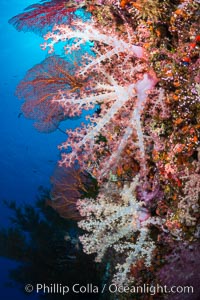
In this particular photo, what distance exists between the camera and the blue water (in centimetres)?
4638

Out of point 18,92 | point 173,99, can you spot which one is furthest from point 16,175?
point 173,99

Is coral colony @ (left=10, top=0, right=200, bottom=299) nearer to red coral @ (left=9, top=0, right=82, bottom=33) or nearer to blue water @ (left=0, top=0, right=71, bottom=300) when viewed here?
red coral @ (left=9, top=0, right=82, bottom=33)

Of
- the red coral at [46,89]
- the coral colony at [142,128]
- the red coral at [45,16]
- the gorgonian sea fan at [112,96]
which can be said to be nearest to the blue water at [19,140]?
the red coral at [46,89]

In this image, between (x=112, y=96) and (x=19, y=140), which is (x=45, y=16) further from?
(x=19, y=140)

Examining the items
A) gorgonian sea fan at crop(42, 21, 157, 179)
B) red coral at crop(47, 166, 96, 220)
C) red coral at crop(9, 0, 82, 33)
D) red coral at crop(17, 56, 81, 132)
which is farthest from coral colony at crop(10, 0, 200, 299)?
red coral at crop(47, 166, 96, 220)

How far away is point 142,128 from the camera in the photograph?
8.05 ft

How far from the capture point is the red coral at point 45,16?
12.3 ft

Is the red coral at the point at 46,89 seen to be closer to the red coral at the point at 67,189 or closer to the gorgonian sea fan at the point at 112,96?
the red coral at the point at 67,189

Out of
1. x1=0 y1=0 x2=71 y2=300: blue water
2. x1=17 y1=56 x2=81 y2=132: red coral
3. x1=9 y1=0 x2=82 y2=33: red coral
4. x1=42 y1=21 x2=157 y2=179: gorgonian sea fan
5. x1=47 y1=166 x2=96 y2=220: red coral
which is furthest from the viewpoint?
x1=0 y1=0 x2=71 y2=300: blue water

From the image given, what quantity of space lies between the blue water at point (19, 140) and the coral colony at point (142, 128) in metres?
41.6

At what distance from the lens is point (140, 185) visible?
2.80 m

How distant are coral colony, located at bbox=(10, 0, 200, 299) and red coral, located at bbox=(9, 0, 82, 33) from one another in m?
0.82

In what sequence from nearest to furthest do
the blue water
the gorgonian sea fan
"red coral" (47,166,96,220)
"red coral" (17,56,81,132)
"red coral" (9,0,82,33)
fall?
the gorgonian sea fan
"red coral" (9,0,82,33)
"red coral" (17,56,81,132)
"red coral" (47,166,96,220)
the blue water

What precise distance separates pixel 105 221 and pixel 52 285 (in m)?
6.14
